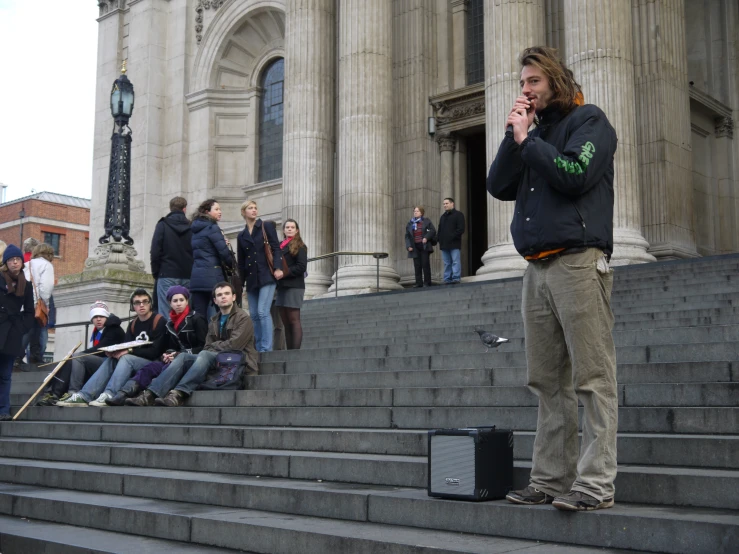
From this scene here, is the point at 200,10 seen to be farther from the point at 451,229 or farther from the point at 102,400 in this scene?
the point at 102,400

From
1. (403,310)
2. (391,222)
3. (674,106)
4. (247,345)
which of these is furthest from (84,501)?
(674,106)

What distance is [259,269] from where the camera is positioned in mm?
12016

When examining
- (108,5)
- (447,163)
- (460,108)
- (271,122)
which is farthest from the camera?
(108,5)

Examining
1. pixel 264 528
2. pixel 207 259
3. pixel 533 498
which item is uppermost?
pixel 207 259

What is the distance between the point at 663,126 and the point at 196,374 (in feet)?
44.2

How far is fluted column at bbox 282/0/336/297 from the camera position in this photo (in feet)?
72.1

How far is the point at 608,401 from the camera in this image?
4.64 metres

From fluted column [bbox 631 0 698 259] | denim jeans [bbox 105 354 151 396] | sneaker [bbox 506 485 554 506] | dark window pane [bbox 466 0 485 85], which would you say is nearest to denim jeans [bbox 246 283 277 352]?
denim jeans [bbox 105 354 151 396]

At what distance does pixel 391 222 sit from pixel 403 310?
6.63 metres

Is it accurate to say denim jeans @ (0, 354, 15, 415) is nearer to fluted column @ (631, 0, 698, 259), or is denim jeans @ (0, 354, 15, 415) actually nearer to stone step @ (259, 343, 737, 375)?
stone step @ (259, 343, 737, 375)

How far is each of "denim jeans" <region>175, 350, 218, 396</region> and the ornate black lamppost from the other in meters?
8.85

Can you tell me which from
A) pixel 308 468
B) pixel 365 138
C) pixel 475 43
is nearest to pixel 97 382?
pixel 308 468

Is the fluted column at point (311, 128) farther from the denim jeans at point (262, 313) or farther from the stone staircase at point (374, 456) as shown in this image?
the stone staircase at point (374, 456)

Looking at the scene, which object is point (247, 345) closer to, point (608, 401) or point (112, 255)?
point (608, 401)
